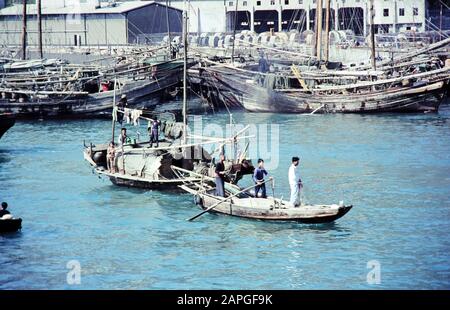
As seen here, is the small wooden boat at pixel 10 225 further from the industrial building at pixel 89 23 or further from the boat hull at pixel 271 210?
the industrial building at pixel 89 23

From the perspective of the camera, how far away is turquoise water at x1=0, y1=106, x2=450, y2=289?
82.6ft

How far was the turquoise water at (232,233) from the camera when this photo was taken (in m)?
25.2

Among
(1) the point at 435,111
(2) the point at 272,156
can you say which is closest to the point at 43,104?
(2) the point at 272,156

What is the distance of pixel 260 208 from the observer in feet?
96.7

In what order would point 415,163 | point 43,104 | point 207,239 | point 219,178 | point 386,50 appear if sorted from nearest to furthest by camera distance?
point 207,239 < point 219,178 < point 415,163 < point 43,104 < point 386,50

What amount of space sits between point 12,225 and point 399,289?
12.0m

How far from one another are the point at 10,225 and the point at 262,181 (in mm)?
7903

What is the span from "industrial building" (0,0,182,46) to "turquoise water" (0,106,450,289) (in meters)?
41.9

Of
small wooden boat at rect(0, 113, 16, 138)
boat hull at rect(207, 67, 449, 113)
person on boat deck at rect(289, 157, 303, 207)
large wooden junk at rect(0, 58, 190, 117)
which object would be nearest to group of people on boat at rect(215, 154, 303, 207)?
person on boat deck at rect(289, 157, 303, 207)

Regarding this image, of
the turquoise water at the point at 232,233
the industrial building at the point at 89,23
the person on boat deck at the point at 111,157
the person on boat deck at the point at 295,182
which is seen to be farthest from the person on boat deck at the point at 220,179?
the industrial building at the point at 89,23

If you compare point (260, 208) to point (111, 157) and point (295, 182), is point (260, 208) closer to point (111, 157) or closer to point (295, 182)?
point (295, 182)

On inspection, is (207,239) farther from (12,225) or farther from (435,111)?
(435,111)
